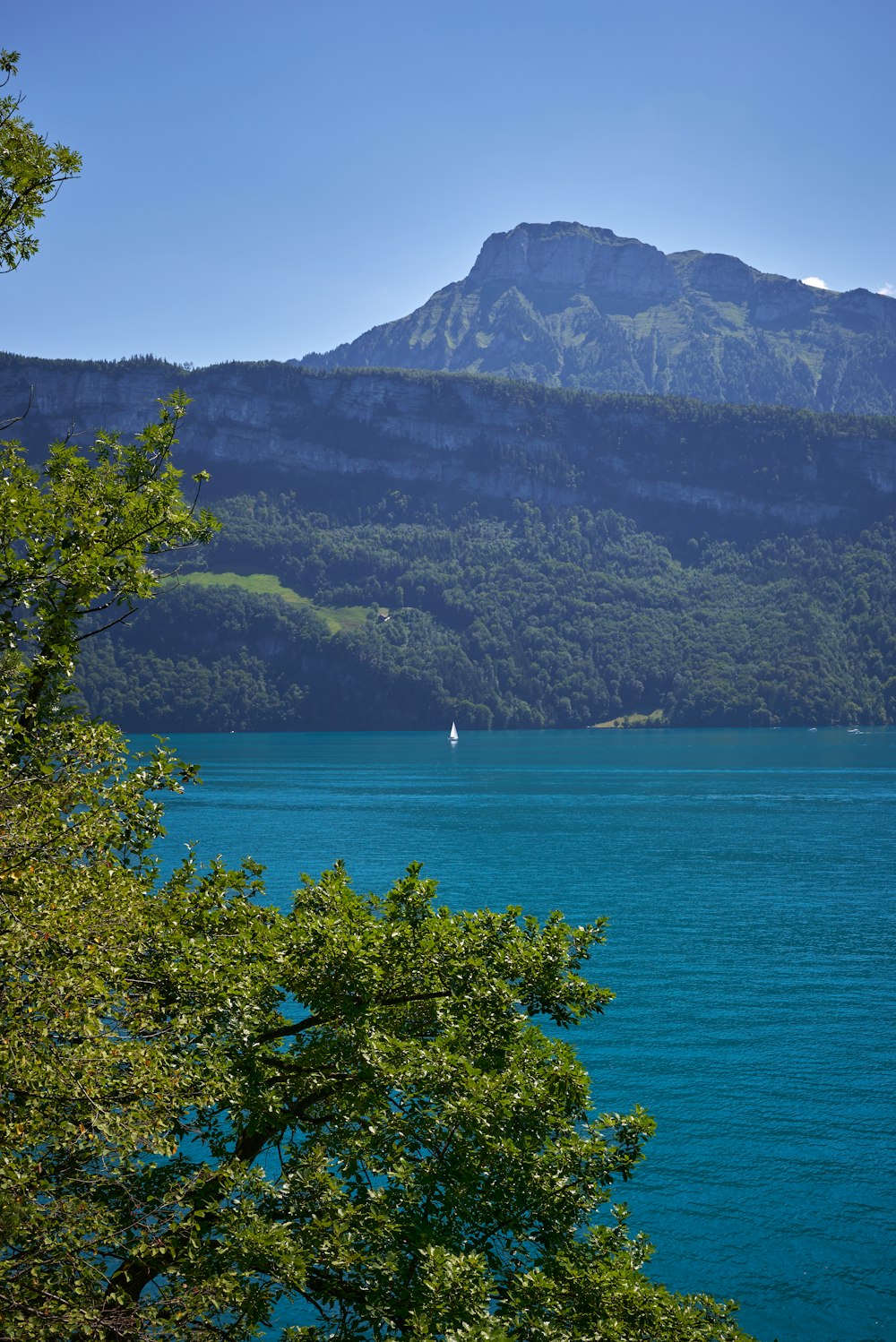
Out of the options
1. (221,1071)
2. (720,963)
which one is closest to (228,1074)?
(221,1071)

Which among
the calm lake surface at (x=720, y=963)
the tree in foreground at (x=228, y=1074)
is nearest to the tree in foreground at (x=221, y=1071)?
the tree in foreground at (x=228, y=1074)

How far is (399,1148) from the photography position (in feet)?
43.9

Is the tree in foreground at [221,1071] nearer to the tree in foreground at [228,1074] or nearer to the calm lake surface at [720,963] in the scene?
the tree in foreground at [228,1074]

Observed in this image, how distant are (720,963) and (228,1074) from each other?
48.3m

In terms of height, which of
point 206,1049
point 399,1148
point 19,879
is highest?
point 19,879

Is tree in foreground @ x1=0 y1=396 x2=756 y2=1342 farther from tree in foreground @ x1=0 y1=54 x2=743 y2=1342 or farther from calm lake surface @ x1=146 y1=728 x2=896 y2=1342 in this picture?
calm lake surface @ x1=146 y1=728 x2=896 y2=1342

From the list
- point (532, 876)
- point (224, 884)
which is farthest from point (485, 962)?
point (532, 876)

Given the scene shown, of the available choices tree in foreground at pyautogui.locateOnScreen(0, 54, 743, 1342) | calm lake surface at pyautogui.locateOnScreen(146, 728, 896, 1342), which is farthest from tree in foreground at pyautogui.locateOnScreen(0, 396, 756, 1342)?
calm lake surface at pyautogui.locateOnScreen(146, 728, 896, 1342)

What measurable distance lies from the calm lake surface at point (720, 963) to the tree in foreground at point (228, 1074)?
15.9 meters

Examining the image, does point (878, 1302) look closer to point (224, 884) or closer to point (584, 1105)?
point (584, 1105)

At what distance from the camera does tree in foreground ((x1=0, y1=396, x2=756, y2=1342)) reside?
11.3 meters

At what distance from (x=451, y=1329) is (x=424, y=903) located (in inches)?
223

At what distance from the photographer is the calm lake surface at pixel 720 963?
99.0 feet

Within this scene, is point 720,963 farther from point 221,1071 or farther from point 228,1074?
point 221,1071
